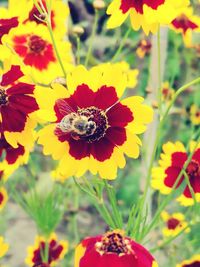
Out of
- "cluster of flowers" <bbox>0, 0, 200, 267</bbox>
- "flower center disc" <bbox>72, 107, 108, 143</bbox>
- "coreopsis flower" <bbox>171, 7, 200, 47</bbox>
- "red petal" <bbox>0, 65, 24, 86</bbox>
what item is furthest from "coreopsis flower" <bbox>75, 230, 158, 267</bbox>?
"coreopsis flower" <bbox>171, 7, 200, 47</bbox>

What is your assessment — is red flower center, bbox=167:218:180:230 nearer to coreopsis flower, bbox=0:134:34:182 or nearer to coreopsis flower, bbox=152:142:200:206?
coreopsis flower, bbox=152:142:200:206

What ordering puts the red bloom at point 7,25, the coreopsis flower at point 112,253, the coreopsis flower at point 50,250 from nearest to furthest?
1. the coreopsis flower at point 112,253
2. the red bloom at point 7,25
3. the coreopsis flower at point 50,250

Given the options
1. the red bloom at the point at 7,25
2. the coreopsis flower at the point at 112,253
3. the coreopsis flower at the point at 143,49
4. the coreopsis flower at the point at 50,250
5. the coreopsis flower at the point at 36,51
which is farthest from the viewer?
the coreopsis flower at the point at 143,49

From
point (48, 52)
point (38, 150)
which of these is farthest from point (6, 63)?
point (38, 150)

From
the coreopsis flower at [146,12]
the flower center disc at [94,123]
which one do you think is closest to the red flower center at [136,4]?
the coreopsis flower at [146,12]

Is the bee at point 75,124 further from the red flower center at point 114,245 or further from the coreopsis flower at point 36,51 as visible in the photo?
the coreopsis flower at point 36,51

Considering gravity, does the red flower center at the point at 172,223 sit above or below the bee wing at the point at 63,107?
below

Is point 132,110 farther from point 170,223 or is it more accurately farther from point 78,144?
point 170,223
